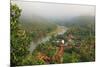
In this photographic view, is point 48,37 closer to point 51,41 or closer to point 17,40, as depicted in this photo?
point 51,41

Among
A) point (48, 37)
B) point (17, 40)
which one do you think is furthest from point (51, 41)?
point (17, 40)

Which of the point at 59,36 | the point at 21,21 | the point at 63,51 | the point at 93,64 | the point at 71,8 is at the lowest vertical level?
the point at 93,64

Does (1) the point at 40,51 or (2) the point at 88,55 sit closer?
(1) the point at 40,51

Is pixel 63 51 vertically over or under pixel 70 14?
under

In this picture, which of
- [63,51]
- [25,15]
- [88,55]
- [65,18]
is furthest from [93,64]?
[25,15]

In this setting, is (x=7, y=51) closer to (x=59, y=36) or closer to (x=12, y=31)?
(x=12, y=31)

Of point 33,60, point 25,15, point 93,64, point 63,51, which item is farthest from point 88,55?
point 25,15

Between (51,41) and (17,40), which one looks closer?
(17,40)

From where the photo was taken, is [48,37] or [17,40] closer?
[17,40]
